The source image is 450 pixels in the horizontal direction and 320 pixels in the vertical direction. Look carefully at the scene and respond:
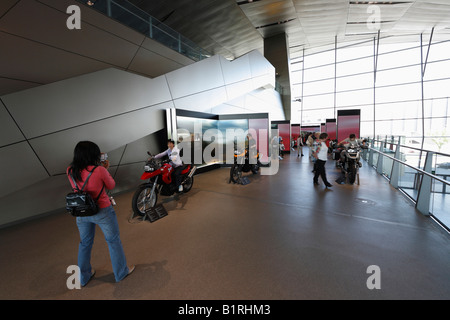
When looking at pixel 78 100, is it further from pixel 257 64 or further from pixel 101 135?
pixel 257 64

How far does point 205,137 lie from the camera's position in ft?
25.9

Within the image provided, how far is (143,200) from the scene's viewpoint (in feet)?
12.2

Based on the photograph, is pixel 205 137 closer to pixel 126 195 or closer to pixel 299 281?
pixel 126 195

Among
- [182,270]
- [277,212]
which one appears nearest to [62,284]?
[182,270]

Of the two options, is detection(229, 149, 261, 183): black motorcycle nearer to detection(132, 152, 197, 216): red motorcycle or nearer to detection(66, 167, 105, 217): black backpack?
detection(132, 152, 197, 216): red motorcycle

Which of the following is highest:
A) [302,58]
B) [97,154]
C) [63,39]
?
[302,58]

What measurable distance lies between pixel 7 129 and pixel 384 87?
22504 mm

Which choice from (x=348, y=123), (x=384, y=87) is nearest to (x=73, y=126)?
(x=348, y=123)

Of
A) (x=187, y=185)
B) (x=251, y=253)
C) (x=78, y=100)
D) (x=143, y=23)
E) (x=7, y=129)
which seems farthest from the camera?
(x=143, y=23)

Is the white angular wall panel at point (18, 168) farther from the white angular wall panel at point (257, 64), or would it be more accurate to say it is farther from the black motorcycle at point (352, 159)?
the white angular wall panel at point (257, 64)

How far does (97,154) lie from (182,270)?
1.50 meters

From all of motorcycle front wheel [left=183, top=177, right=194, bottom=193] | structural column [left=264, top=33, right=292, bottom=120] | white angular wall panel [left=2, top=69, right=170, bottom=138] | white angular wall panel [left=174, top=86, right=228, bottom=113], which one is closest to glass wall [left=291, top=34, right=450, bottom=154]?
structural column [left=264, top=33, right=292, bottom=120]

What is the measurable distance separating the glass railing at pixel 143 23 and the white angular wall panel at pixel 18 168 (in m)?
3.05
